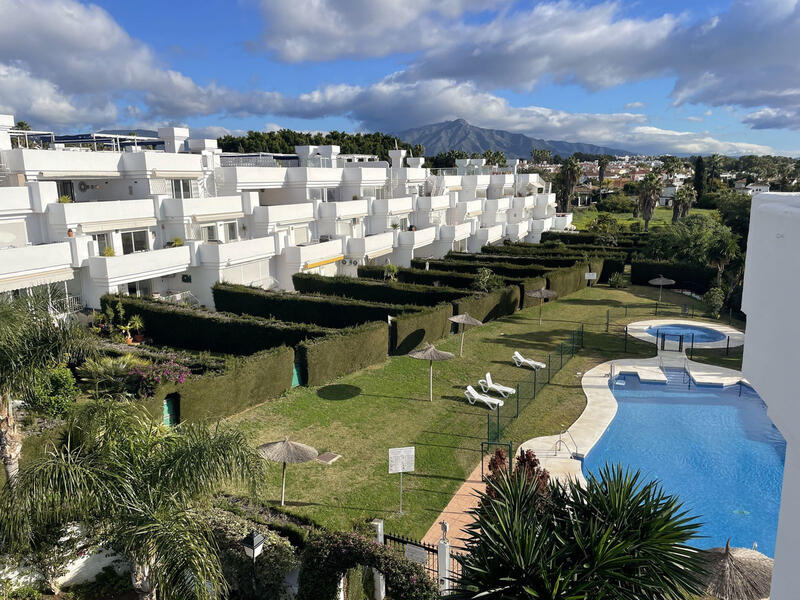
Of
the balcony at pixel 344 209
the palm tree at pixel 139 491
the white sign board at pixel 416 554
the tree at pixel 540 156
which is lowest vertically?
the white sign board at pixel 416 554

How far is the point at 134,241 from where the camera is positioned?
32062 millimetres

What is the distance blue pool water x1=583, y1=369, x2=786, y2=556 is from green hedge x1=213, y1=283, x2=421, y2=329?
1195 centimetres

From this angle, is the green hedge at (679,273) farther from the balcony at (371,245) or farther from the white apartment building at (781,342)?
the white apartment building at (781,342)

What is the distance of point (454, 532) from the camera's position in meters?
13.9

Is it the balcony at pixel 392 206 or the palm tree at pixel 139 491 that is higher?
the balcony at pixel 392 206

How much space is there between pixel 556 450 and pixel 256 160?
34892 millimetres

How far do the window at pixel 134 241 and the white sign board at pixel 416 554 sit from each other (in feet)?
89.3

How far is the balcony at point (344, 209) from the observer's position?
138 feet

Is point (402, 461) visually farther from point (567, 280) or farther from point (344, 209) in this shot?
point (344, 209)

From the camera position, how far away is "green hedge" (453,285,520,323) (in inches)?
1214

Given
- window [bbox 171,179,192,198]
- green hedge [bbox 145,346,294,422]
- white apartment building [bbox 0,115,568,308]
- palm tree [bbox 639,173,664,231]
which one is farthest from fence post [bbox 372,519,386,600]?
palm tree [bbox 639,173,664,231]

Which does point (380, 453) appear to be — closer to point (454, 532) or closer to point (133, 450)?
point (454, 532)

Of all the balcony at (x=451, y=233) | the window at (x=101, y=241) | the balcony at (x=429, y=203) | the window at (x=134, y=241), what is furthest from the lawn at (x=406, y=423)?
the balcony at (x=429, y=203)

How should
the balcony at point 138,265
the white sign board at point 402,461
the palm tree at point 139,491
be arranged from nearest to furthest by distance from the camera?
the palm tree at point 139,491, the white sign board at point 402,461, the balcony at point 138,265
